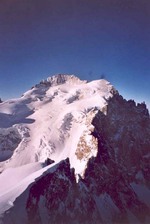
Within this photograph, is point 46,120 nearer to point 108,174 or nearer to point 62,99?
point 62,99

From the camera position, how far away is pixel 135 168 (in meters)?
112

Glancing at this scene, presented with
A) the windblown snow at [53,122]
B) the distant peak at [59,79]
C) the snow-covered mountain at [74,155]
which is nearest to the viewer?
the snow-covered mountain at [74,155]

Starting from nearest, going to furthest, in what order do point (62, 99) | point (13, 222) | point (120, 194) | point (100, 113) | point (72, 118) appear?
point (13, 222)
point (120, 194)
point (100, 113)
point (72, 118)
point (62, 99)

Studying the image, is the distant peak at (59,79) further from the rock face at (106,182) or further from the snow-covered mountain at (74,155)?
the rock face at (106,182)

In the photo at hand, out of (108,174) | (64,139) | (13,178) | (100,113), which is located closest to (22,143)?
(64,139)

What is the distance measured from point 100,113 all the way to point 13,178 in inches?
2301

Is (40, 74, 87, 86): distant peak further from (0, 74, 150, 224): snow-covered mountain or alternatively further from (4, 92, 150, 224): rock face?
(4, 92, 150, 224): rock face

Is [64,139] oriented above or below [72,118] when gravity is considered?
below

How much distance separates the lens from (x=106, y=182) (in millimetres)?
89438

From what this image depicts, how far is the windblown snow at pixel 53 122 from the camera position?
102188 millimetres

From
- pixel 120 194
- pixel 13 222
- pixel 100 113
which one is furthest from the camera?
pixel 100 113

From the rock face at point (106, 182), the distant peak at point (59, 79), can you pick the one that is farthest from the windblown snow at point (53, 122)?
the rock face at point (106, 182)

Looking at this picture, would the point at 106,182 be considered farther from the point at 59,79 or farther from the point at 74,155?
the point at 59,79

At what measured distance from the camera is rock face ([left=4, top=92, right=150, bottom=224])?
48.2 metres
